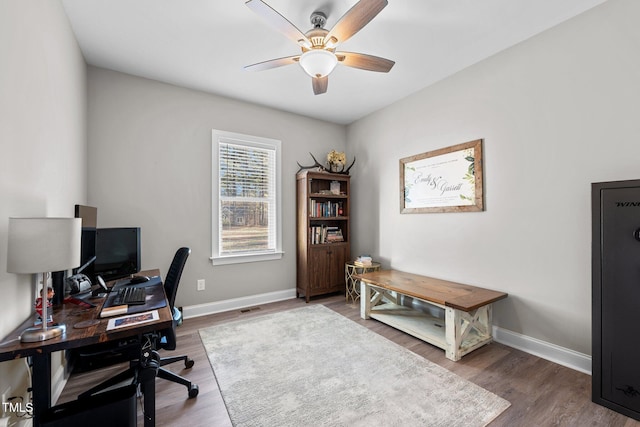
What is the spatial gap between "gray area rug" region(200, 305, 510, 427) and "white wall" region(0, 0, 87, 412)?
1230 millimetres

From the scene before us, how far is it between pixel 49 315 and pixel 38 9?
167cm

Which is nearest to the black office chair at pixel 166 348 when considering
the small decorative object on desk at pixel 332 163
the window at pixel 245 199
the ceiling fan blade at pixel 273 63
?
the window at pixel 245 199

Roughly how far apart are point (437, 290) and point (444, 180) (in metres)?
1.19

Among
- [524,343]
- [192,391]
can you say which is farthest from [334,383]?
[524,343]

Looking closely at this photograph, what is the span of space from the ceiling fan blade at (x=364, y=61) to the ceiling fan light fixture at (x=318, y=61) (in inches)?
5.2

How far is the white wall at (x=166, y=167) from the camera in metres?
2.79

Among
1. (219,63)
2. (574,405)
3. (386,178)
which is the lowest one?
(574,405)

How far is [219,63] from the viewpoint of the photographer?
2709 millimetres

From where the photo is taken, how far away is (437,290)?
260cm

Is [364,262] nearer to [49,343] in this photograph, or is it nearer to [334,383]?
[334,383]

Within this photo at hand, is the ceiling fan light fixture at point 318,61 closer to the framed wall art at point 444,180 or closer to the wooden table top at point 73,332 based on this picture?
the framed wall art at point 444,180

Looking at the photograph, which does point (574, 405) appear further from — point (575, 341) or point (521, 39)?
point (521, 39)

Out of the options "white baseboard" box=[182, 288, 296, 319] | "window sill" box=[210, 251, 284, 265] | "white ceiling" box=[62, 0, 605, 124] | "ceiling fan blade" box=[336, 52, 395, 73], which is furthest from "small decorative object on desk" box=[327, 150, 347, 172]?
"white baseboard" box=[182, 288, 296, 319]

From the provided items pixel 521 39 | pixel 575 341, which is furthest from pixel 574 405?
pixel 521 39
